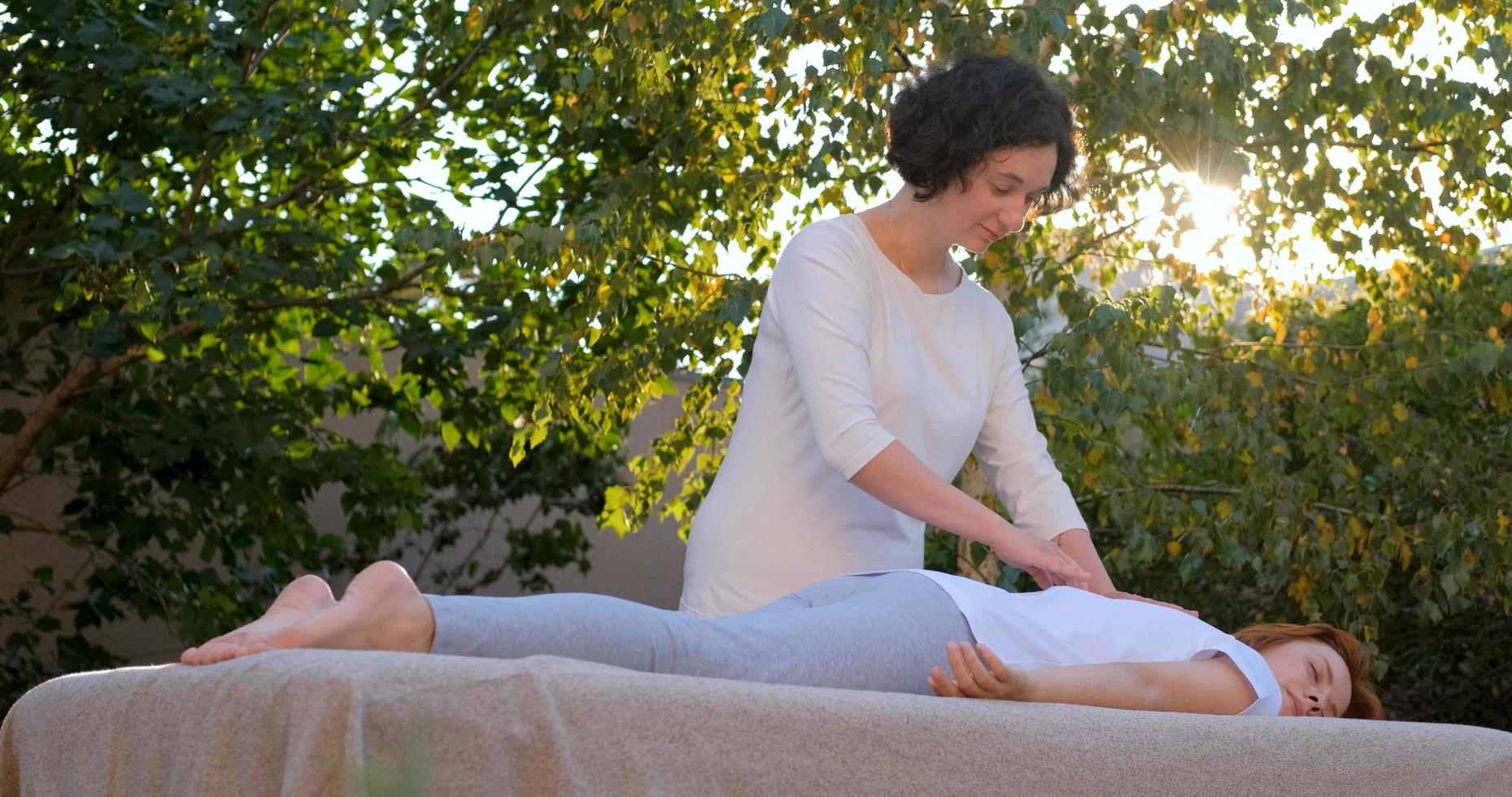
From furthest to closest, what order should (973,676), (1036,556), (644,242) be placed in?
(644,242)
(1036,556)
(973,676)

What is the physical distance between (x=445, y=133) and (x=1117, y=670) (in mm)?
3040

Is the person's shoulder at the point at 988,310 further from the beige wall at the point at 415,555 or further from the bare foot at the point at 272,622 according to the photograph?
the beige wall at the point at 415,555

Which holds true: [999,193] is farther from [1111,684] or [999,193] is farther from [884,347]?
[1111,684]

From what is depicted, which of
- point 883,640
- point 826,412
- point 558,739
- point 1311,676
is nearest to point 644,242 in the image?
point 826,412

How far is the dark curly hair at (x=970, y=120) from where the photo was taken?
5.70ft

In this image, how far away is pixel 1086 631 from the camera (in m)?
1.62

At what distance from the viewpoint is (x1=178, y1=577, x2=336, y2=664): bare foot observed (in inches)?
41.4

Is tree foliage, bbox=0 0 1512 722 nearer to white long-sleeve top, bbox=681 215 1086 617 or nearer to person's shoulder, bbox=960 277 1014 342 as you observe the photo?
person's shoulder, bbox=960 277 1014 342

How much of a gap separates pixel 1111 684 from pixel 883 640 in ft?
0.81

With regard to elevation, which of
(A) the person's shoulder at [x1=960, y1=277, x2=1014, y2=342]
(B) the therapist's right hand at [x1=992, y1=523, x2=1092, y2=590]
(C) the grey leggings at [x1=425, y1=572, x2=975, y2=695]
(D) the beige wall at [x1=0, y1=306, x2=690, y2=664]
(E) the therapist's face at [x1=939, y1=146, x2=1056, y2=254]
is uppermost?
(E) the therapist's face at [x1=939, y1=146, x2=1056, y2=254]

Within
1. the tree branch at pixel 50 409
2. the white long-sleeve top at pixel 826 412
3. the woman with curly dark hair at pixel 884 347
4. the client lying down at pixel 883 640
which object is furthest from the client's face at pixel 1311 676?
the tree branch at pixel 50 409

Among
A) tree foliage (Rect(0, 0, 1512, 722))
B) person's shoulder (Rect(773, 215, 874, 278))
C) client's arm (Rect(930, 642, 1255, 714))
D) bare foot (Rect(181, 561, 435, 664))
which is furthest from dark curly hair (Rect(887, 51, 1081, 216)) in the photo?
tree foliage (Rect(0, 0, 1512, 722))

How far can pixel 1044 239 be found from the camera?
362cm

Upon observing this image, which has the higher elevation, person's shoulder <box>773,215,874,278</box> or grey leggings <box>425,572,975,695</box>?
person's shoulder <box>773,215,874,278</box>
